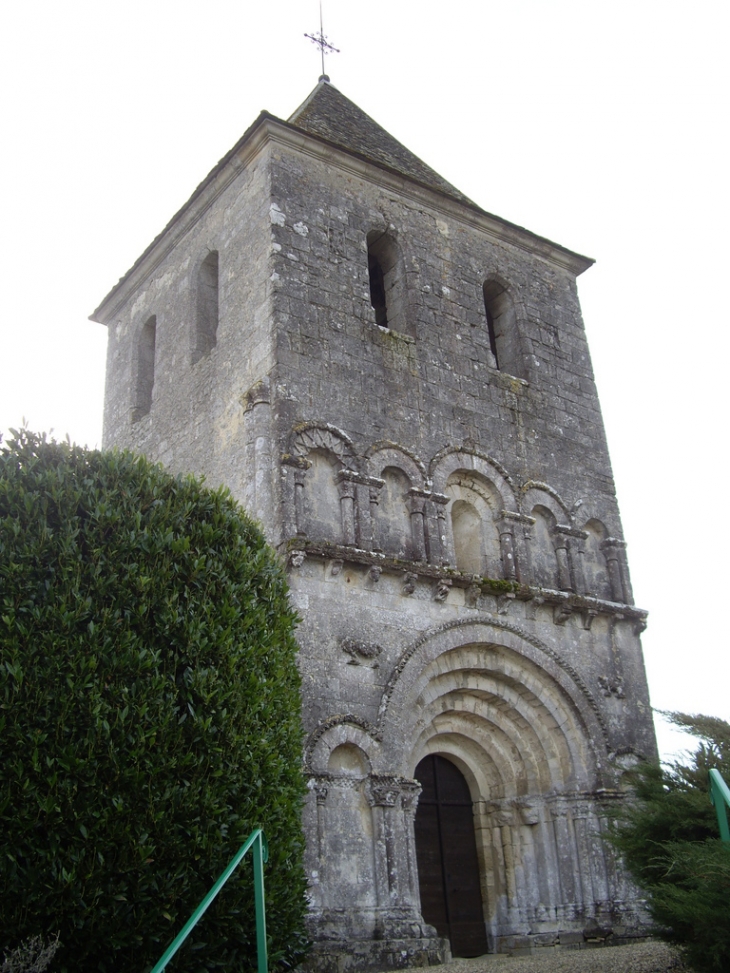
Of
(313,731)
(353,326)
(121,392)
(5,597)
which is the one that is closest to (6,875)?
(5,597)

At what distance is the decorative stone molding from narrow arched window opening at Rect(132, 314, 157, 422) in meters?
5.45

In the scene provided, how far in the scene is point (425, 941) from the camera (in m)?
8.73

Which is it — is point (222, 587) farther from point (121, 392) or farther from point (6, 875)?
point (121, 392)

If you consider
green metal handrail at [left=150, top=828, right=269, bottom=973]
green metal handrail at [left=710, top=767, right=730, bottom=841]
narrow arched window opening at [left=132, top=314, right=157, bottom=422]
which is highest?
narrow arched window opening at [left=132, top=314, right=157, bottom=422]

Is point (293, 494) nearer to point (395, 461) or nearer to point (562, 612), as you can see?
point (395, 461)

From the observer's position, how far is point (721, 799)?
593 cm

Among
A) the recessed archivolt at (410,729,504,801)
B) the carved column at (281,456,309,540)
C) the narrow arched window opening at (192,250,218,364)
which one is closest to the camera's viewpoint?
the carved column at (281,456,309,540)

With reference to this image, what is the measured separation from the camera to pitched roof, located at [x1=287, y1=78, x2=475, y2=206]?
12.9m

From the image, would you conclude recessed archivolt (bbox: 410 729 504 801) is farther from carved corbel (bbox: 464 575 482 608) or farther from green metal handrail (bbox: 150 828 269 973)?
green metal handrail (bbox: 150 828 269 973)

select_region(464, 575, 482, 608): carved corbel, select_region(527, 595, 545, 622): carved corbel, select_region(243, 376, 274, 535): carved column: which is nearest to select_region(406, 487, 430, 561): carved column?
select_region(464, 575, 482, 608): carved corbel

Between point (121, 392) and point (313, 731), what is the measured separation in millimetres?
6898

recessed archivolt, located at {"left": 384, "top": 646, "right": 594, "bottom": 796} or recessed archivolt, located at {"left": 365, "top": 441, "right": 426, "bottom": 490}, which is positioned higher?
recessed archivolt, located at {"left": 365, "top": 441, "right": 426, "bottom": 490}

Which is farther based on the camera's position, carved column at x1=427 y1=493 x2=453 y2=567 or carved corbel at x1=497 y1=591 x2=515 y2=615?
carved corbel at x1=497 y1=591 x2=515 y2=615

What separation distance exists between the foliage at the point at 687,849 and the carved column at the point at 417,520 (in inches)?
Answer: 150
